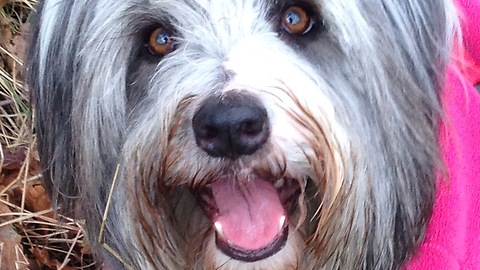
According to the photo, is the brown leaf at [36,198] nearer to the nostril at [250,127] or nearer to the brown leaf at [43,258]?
the brown leaf at [43,258]

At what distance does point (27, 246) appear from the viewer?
281 cm

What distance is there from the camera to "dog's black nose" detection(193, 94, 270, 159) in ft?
4.92

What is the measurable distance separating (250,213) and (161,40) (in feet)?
1.16

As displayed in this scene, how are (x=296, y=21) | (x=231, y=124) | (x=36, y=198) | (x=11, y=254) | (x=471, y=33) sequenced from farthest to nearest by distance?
(x=36, y=198), (x=11, y=254), (x=471, y=33), (x=296, y=21), (x=231, y=124)

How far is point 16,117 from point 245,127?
159 cm

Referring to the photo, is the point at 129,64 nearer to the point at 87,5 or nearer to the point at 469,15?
the point at 87,5

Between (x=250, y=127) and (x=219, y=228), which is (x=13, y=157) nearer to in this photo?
(x=219, y=228)

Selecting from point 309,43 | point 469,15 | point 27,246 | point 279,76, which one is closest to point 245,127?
point 279,76

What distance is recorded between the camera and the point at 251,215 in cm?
174

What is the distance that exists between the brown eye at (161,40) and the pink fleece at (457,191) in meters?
0.51

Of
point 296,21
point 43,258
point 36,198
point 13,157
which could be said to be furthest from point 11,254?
point 296,21

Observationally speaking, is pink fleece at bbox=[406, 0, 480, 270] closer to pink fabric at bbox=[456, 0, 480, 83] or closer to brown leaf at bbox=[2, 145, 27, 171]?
pink fabric at bbox=[456, 0, 480, 83]

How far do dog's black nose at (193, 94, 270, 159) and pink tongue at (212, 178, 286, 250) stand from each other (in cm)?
20

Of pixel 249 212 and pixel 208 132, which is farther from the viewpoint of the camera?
pixel 249 212
